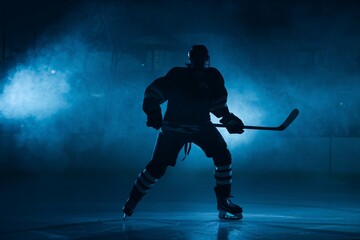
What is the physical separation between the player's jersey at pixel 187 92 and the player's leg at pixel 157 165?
7.5 inches

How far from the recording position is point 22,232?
5.46 meters

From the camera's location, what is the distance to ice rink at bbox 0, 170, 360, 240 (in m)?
5.43

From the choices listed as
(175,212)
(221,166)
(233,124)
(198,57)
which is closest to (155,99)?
(198,57)

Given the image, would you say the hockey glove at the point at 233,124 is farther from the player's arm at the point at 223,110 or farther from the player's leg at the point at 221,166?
the player's leg at the point at 221,166

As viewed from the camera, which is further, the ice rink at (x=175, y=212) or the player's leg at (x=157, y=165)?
the player's leg at (x=157, y=165)

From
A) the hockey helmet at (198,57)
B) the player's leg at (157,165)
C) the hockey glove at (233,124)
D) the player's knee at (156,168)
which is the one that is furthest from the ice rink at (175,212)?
the hockey helmet at (198,57)

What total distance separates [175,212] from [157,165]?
106 centimetres

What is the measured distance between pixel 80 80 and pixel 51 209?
17099 millimetres

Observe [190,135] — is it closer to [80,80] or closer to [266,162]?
[266,162]

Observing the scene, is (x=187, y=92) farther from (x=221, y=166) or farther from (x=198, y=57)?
(x=221, y=166)

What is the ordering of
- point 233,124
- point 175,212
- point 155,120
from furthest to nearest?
point 175,212
point 233,124
point 155,120

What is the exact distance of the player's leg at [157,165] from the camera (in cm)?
628

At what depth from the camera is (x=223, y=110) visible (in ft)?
21.4

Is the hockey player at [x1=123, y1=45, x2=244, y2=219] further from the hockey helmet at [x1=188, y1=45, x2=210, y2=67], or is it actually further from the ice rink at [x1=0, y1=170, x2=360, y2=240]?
the ice rink at [x1=0, y1=170, x2=360, y2=240]
